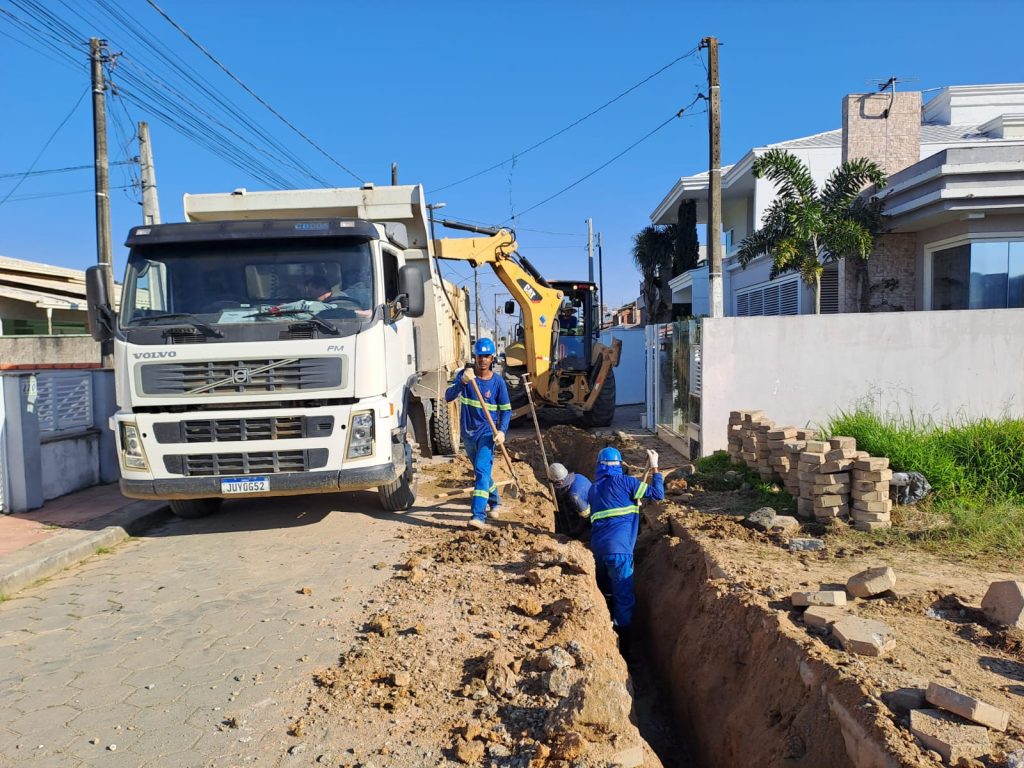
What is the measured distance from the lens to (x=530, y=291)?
1233 centimetres

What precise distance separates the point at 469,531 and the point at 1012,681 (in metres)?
4.11

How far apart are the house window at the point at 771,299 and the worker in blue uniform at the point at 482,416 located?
1150 centimetres

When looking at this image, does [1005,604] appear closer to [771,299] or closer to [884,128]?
[884,128]

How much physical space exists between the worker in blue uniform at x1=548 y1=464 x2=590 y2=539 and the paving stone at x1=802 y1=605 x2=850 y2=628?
3147 mm

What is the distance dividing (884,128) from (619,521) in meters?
12.7

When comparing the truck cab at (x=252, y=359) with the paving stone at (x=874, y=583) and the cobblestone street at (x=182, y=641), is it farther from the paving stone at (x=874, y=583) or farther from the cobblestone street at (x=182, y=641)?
the paving stone at (x=874, y=583)

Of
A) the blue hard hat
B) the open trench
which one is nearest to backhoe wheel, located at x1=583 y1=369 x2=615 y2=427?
the open trench

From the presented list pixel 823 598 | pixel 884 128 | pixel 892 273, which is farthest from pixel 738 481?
pixel 884 128

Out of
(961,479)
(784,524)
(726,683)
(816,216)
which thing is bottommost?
(726,683)

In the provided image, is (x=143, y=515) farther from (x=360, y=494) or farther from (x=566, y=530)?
(x=566, y=530)

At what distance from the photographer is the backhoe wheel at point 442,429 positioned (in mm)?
9422

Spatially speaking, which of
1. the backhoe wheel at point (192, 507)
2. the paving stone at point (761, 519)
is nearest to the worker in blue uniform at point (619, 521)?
the paving stone at point (761, 519)

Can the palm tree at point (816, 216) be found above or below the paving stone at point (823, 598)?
above

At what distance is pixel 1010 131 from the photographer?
58.9 ft
